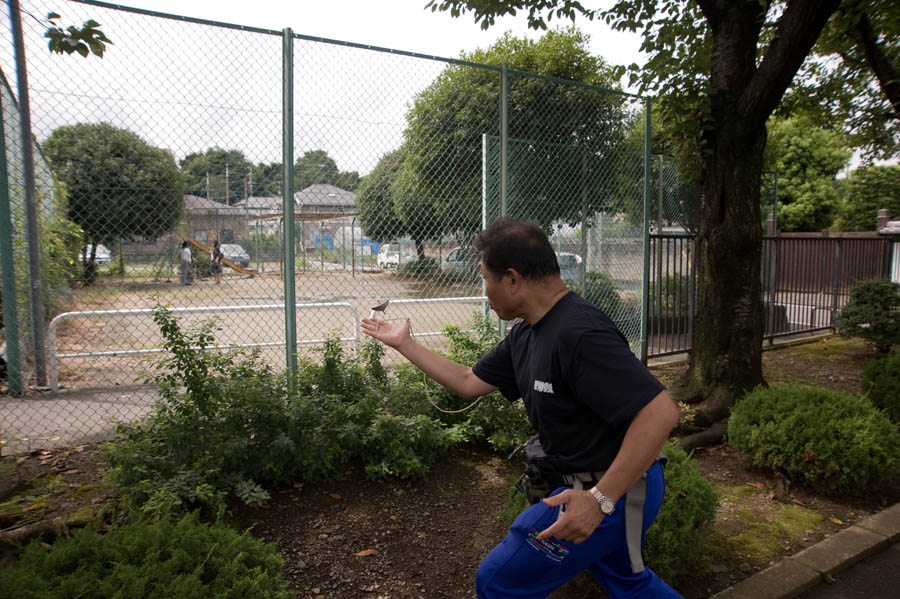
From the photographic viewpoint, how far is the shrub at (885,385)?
5.86m

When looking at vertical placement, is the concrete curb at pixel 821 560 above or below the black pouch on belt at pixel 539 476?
below

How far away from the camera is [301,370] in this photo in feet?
14.6

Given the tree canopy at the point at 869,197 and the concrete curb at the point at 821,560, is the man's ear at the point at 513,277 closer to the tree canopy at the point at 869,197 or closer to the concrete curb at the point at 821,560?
the concrete curb at the point at 821,560

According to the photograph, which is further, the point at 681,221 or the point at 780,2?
the point at 681,221

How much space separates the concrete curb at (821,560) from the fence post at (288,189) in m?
3.14

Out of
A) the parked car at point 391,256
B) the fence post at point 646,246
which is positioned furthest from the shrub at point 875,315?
the parked car at point 391,256

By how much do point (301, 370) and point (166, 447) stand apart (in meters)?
1.15

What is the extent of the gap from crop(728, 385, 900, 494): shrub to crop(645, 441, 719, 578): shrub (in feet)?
5.10

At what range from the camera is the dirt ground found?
3.08 meters

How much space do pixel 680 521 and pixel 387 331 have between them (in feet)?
5.86

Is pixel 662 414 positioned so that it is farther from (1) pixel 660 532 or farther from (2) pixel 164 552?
(2) pixel 164 552

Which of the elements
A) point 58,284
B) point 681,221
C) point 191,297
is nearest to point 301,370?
point 191,297

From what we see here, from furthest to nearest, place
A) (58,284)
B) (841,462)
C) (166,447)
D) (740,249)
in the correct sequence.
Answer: (740,249)
(58,284)
(841,462)
(166,447)

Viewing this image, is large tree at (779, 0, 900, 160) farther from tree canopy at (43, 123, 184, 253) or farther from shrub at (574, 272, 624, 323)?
tree canopy at (43, 123, 184, 253)
